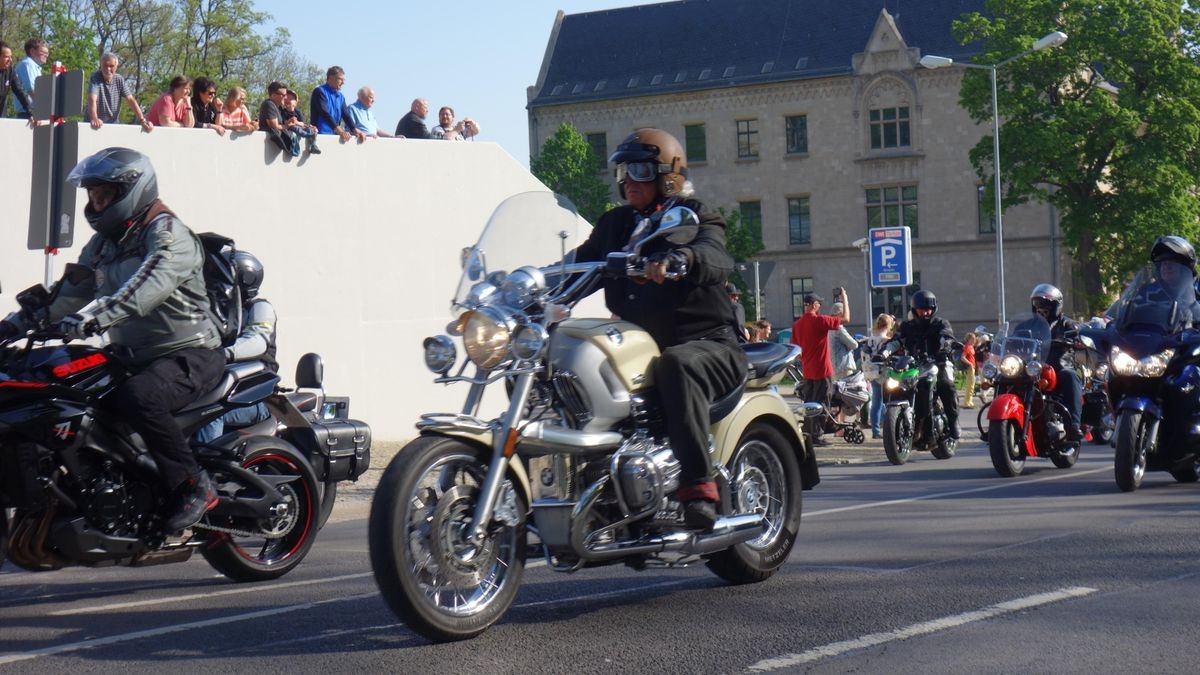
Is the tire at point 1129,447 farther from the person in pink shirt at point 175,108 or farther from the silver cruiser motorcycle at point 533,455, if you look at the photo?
the person in pink shirt at point 175,108

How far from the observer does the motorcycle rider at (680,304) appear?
19.9 feet

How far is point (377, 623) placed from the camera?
610cm

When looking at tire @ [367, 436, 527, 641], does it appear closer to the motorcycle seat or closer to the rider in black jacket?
the motorcycle seat

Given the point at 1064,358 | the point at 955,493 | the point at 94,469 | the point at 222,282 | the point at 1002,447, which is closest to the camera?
the point at 94,469

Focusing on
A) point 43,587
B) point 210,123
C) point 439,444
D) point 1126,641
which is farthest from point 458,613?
point 210,123

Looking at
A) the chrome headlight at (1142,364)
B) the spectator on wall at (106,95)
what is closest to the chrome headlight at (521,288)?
the chrome headlight at (1142,364)

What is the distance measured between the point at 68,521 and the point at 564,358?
2155 millimetres

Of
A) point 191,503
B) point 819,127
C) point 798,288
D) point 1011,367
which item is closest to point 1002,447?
point 1011,367

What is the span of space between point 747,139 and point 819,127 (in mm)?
3557

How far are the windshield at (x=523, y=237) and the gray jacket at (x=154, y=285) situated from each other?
4.66 feet

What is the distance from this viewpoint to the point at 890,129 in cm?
6712

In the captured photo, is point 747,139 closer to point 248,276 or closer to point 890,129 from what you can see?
point 890,129

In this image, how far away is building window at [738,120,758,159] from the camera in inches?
2756

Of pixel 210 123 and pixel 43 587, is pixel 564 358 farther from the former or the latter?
pixel 210 123
